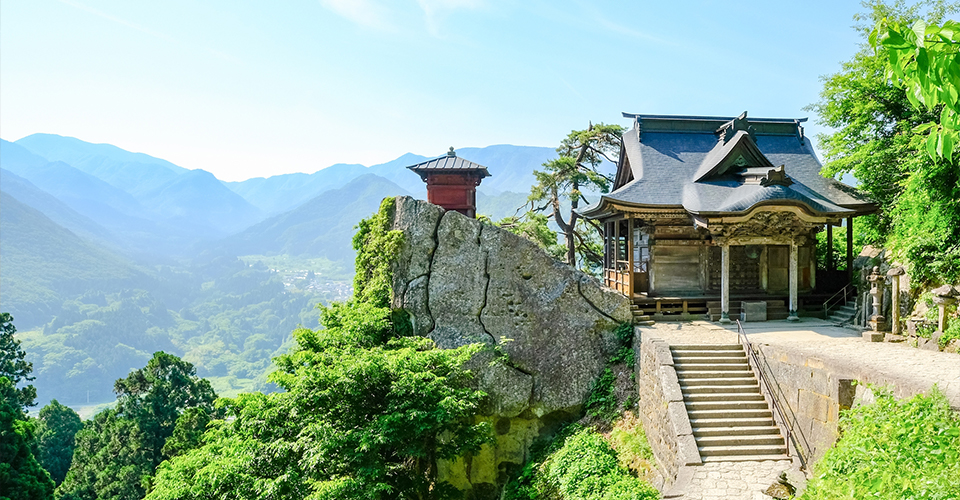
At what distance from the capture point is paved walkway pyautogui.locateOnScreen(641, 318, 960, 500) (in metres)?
8.15

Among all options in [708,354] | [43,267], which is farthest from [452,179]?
[43,267]

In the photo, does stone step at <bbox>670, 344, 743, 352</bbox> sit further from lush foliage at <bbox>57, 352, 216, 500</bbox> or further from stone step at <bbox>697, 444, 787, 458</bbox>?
lush foliage at <bbox>57, 352, 216, 500</bbox>

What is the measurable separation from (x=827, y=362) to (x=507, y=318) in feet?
24.6

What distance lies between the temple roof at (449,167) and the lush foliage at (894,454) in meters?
13.0

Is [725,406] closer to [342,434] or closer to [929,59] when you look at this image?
[342,434]

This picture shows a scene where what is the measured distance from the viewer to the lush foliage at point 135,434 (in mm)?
22797

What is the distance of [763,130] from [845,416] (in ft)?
47.3

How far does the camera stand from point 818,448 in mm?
9156

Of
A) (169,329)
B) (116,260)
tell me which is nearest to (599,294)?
(169,329)

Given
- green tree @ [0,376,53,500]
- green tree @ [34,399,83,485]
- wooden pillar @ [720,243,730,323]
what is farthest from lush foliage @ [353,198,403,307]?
green tree @ [34,399,83,485]

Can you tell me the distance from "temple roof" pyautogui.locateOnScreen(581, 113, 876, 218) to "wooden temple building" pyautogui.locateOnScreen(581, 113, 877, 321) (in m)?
0.04

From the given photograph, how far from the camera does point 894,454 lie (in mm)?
6629

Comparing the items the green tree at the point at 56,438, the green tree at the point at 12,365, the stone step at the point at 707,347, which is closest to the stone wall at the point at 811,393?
the stone step at the point at 707,347

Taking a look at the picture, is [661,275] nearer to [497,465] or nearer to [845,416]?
[497,465]
